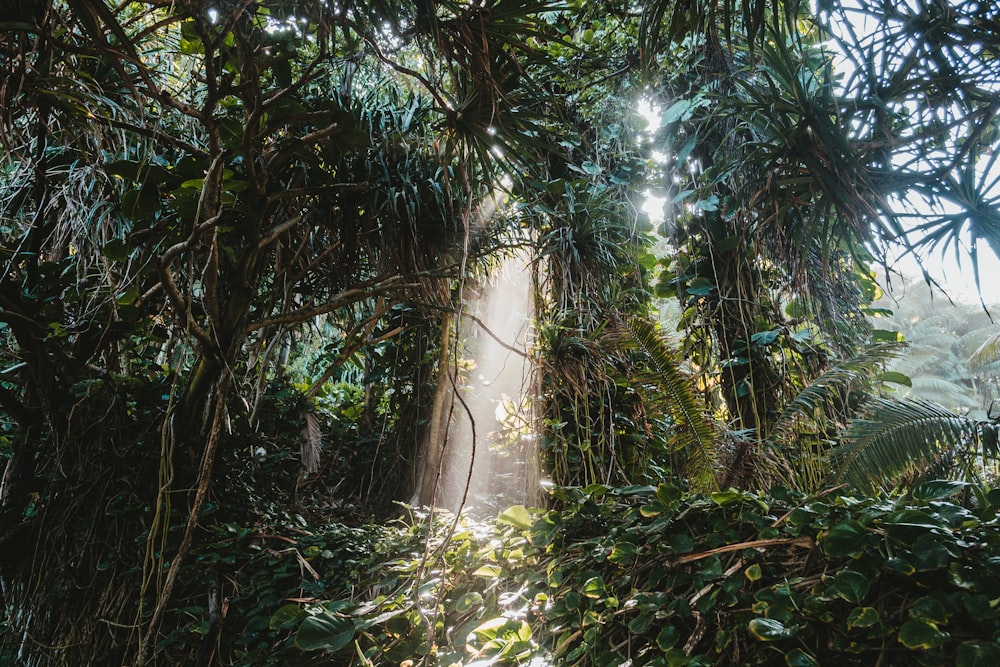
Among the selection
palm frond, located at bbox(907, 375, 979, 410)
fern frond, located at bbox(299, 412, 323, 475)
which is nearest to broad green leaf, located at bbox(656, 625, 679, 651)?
fern frond, located at bbox(299, 412, 323, 475)

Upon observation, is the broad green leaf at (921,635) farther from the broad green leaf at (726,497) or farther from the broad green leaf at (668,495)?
the broad green leaf at (668,495)

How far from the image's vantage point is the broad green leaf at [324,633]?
156cm

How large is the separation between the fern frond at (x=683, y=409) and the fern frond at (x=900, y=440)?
51 cm

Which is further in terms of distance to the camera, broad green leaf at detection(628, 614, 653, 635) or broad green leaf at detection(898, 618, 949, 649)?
broad green leaf at detection(628, 614, 653, 635)

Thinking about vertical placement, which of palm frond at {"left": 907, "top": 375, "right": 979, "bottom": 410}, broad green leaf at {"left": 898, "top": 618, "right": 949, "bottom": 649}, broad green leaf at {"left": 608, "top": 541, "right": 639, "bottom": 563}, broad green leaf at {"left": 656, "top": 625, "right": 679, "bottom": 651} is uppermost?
palm frond at {"left": 907, "top": 375, "right": 979, "bottom": 410}

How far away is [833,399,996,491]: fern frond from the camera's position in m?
2.12

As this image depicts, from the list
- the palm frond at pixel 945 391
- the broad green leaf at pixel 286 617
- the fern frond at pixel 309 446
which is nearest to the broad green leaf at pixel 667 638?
the broad green leaf at pixel 286 617

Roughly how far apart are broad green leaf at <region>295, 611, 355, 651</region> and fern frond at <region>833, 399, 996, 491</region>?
193 cm

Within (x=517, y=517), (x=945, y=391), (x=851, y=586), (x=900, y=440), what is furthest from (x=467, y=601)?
(x=945, y=391)

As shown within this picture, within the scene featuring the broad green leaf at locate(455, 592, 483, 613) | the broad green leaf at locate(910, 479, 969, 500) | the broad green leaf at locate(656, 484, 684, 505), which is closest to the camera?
the broad green leaf at locate(910, 479, 969, 500)

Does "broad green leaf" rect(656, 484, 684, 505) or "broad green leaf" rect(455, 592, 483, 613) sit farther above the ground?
"broad green leaf" rect(656, 484, 684, 505)

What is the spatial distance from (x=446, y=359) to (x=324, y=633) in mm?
1868

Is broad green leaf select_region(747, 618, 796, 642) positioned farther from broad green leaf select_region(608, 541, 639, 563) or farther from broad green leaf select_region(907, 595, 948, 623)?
broad green leaf select_region(608, 541, 639, 563)

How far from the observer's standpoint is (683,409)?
7.64 ft
